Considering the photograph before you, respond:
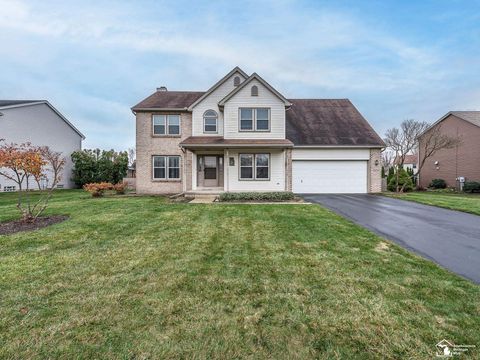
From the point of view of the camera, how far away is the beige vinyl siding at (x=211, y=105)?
16734 millimetres

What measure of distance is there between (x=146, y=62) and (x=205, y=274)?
84.3 feet

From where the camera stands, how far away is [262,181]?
52.1 feet

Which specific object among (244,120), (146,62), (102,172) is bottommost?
(102,172)

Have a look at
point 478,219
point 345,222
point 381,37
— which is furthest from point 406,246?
point 381,37

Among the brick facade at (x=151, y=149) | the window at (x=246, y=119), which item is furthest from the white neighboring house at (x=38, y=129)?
the window at (x=246, y=119)

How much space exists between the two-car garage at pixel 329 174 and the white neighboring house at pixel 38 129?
22813 millimetres

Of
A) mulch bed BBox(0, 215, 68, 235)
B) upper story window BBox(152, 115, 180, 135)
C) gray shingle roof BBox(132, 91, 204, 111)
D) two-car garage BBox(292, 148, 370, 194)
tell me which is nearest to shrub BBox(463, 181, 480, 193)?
two-car garage BBox(292, 148, 370, 194)

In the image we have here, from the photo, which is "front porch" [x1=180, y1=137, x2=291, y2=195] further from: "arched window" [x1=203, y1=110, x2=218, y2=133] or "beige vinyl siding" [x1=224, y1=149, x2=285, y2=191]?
"arched window" [x1=203, y1=110, x2=218, y2=133]

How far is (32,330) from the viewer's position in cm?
276

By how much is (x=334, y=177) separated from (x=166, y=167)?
12.2 meters

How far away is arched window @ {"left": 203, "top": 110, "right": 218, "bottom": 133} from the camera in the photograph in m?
16.8

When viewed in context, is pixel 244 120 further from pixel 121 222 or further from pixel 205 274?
pixel 205 274

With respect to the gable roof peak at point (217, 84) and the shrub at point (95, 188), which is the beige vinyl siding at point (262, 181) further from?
the shrub at point (95, 188)

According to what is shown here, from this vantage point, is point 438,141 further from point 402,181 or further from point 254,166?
point 254,166
